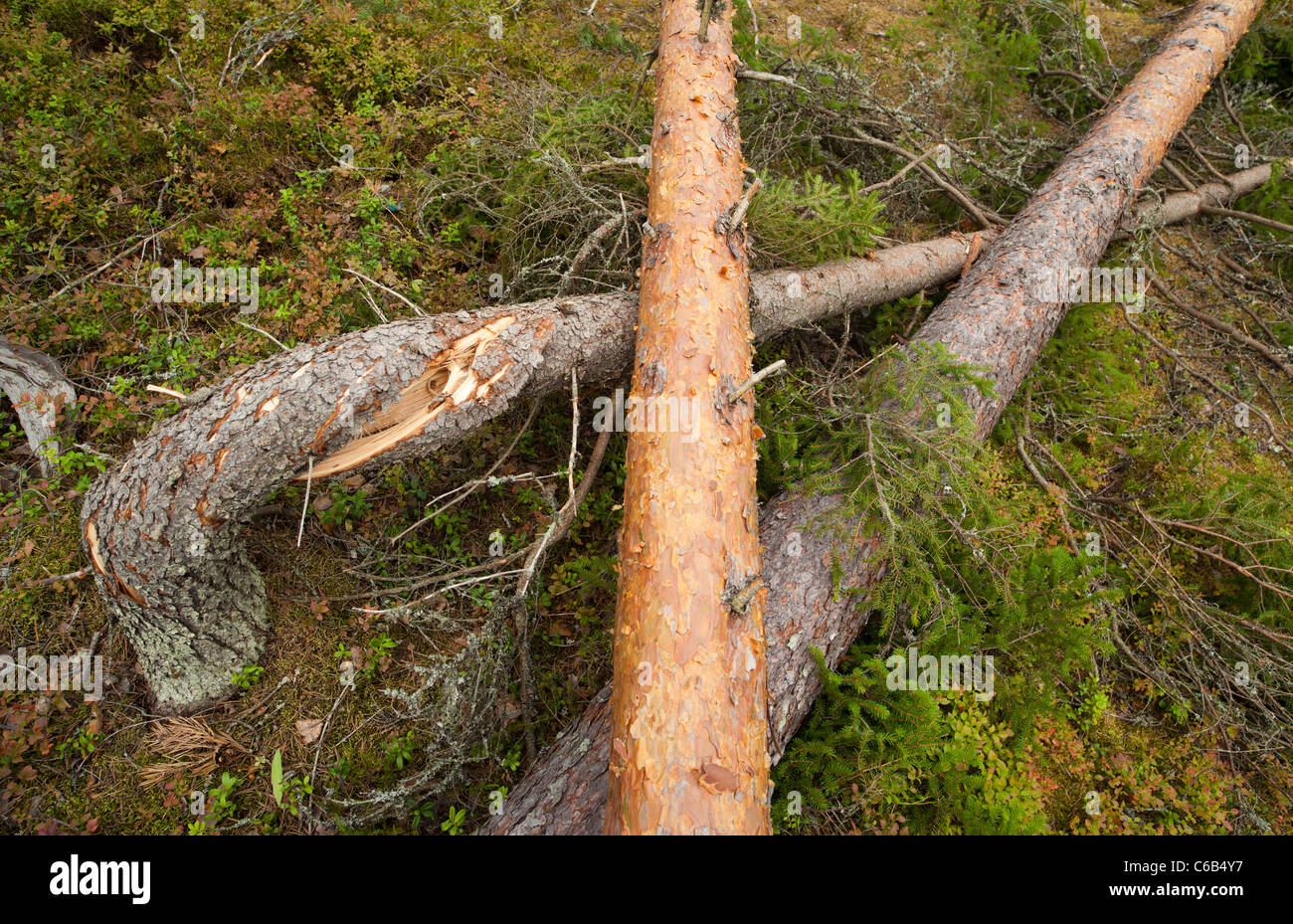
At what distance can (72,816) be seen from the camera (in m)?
2.66

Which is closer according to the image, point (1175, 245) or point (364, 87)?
point (364, 87)

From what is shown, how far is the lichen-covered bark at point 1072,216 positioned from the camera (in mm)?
3781

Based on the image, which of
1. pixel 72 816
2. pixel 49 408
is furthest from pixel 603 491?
pixel 49 408

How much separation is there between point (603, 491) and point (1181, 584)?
12.0 feet

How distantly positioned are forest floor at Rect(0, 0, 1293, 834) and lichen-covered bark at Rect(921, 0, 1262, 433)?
455 millimetres

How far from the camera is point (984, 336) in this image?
372 centimetres

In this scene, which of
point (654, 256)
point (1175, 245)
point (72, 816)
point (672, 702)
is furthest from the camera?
point (1175, 245)

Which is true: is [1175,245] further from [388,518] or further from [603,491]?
[388,518]
